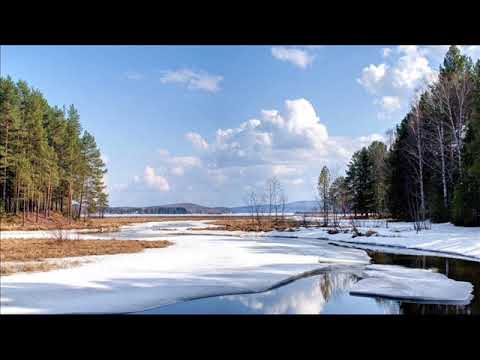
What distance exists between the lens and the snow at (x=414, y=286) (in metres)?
5.09

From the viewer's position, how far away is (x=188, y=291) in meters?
5.13

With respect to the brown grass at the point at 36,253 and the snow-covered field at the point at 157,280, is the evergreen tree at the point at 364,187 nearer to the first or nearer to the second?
the snow-covered field at the point at 157,280

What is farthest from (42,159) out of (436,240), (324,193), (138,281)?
(324,193)

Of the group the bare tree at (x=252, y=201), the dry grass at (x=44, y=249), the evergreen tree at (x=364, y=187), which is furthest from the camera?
the evergreen tree at (x=364, y=187)

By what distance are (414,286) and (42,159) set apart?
20.1 ft

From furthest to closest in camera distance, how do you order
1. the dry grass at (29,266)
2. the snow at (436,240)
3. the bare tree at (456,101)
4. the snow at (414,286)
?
1. the bare tree at (456,101)
2. the snow at (436,240)
3. the snow at (414,286)
4. the dry grass at (29,266)

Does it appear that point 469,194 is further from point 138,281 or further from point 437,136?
point 138,281

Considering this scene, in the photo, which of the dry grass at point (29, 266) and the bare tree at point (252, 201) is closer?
the dry grass at point (29, 266)

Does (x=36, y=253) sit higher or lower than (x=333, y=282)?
higher

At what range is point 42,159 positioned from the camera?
517 cm

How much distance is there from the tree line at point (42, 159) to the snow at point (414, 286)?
441 centimetres

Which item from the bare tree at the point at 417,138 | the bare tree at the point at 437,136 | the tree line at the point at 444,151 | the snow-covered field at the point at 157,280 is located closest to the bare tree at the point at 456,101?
the tree line at the point at 444,151

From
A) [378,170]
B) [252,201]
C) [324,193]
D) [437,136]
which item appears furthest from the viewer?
[378,170]
